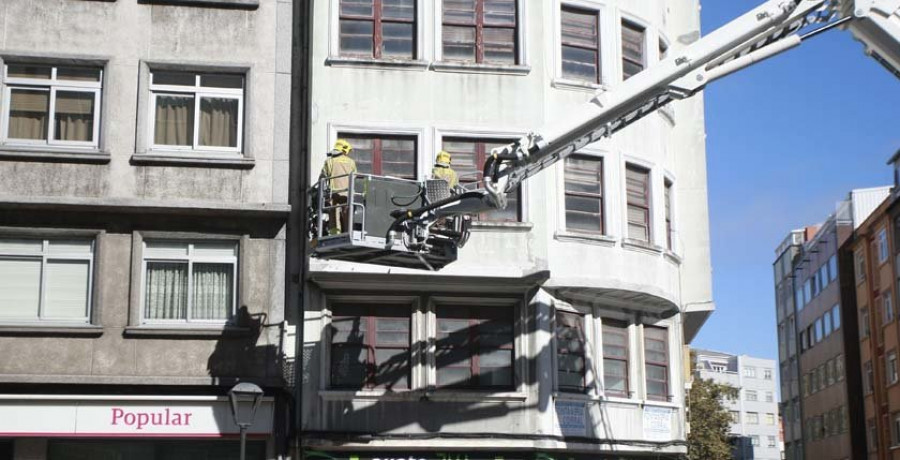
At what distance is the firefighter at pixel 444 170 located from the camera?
2392 cm

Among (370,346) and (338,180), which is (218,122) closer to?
(338,180)

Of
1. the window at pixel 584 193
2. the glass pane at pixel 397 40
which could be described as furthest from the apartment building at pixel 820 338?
the glass pane at pixel 397 40

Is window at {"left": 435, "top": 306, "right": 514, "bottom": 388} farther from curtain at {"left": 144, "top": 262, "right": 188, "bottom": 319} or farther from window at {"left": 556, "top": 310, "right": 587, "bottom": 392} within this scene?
curtain at {"left": 144, "top": 262, "right": 188, "bottom": 319}

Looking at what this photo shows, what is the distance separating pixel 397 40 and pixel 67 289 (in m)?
7.81

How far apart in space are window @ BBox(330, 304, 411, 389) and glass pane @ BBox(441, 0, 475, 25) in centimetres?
574

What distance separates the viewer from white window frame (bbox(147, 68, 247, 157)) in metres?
26.5

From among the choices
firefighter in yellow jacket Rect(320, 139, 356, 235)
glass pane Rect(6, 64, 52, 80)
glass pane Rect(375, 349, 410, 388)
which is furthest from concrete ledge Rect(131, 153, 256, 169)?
glass pane Rect(375, 349, 410, 388)

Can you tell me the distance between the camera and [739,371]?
584 feet

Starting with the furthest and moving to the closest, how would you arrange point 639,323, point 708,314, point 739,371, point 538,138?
1. point 739,371
2. point 708,314
3. point 639,323
4. point 538,138

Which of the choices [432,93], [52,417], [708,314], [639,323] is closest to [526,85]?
[432,93]

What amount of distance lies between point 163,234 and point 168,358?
7.57 feet

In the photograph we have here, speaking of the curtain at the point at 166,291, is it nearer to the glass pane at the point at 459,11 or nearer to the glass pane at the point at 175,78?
the glass pane at the point at 175,78

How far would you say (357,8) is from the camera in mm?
27438

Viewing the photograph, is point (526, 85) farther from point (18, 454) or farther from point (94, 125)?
point (18, 454)
